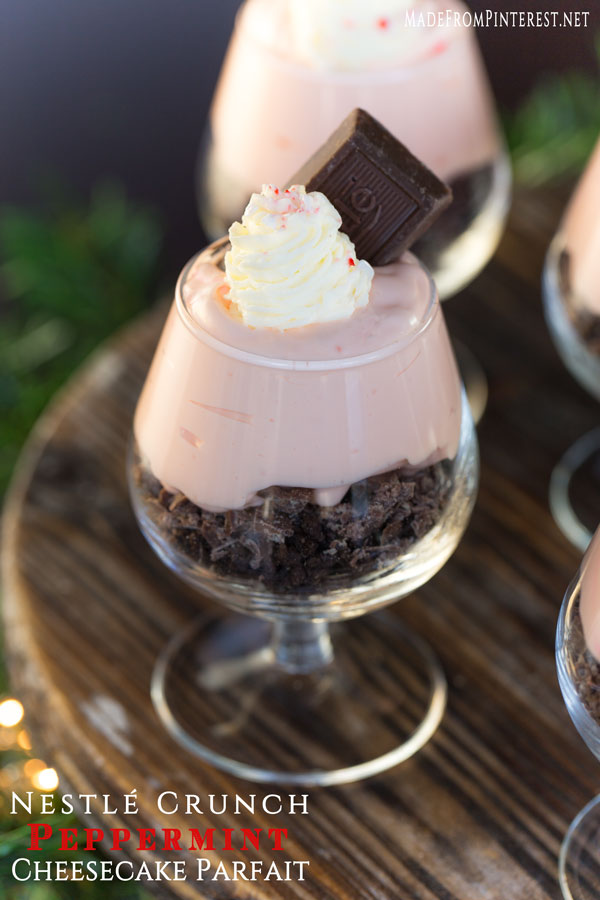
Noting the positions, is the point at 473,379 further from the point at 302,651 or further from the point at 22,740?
the point at 22,740

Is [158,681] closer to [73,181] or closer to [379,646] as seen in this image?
[379,646]

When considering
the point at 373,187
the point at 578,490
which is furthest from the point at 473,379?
the point at 373,187

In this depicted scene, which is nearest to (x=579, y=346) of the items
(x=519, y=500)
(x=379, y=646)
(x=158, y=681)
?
(x=519, y=500)

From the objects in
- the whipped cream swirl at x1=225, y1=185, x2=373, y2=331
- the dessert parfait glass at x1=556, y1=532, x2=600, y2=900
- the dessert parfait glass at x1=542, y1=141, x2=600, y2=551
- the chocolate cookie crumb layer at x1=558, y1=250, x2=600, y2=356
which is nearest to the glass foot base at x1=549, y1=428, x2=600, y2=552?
the dessert parfait glass at x1=542, y1=141, x2=600, y2=551

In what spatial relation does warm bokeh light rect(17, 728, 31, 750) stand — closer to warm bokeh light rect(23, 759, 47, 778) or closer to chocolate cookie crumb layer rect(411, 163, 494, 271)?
warm bokeh light rect(23, 759, 47, 778)

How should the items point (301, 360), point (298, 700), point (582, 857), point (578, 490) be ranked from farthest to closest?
1. point (578, 490)
2. point (298, 700)
3. point (582, 857)
4. point (301, 360)

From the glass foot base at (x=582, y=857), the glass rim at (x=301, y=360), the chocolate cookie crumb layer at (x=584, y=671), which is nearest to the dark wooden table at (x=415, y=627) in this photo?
the glass foot base at (x=582, y=857)
